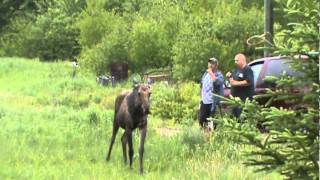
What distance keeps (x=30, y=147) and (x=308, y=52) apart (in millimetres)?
8467

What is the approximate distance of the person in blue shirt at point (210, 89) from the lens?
524 inches

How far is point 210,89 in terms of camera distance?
44.0 ft

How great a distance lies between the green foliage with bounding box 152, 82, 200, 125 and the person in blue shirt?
380 centimetres

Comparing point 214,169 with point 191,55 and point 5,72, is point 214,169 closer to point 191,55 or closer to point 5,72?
point 191,55

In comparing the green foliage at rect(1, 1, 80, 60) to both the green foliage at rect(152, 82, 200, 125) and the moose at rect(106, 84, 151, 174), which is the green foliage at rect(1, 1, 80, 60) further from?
the moose at rect(106, 84, 151, 174)

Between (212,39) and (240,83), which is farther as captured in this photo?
(212,39)

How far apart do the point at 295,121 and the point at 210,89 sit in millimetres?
8374

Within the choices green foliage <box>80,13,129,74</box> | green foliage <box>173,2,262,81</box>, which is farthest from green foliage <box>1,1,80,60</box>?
green foliage <box>173,2,262,81</box>

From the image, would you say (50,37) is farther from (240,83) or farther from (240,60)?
(240,83)

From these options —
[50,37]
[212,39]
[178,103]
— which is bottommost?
[178,103]

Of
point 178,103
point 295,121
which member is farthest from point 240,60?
point 295,121

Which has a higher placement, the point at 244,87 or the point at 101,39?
the point at 101,39

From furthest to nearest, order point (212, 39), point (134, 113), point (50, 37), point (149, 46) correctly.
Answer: point (50, 37) → point (149, 46) → point (212, 39) → point (134, 113)

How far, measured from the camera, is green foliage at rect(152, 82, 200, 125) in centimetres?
1811
